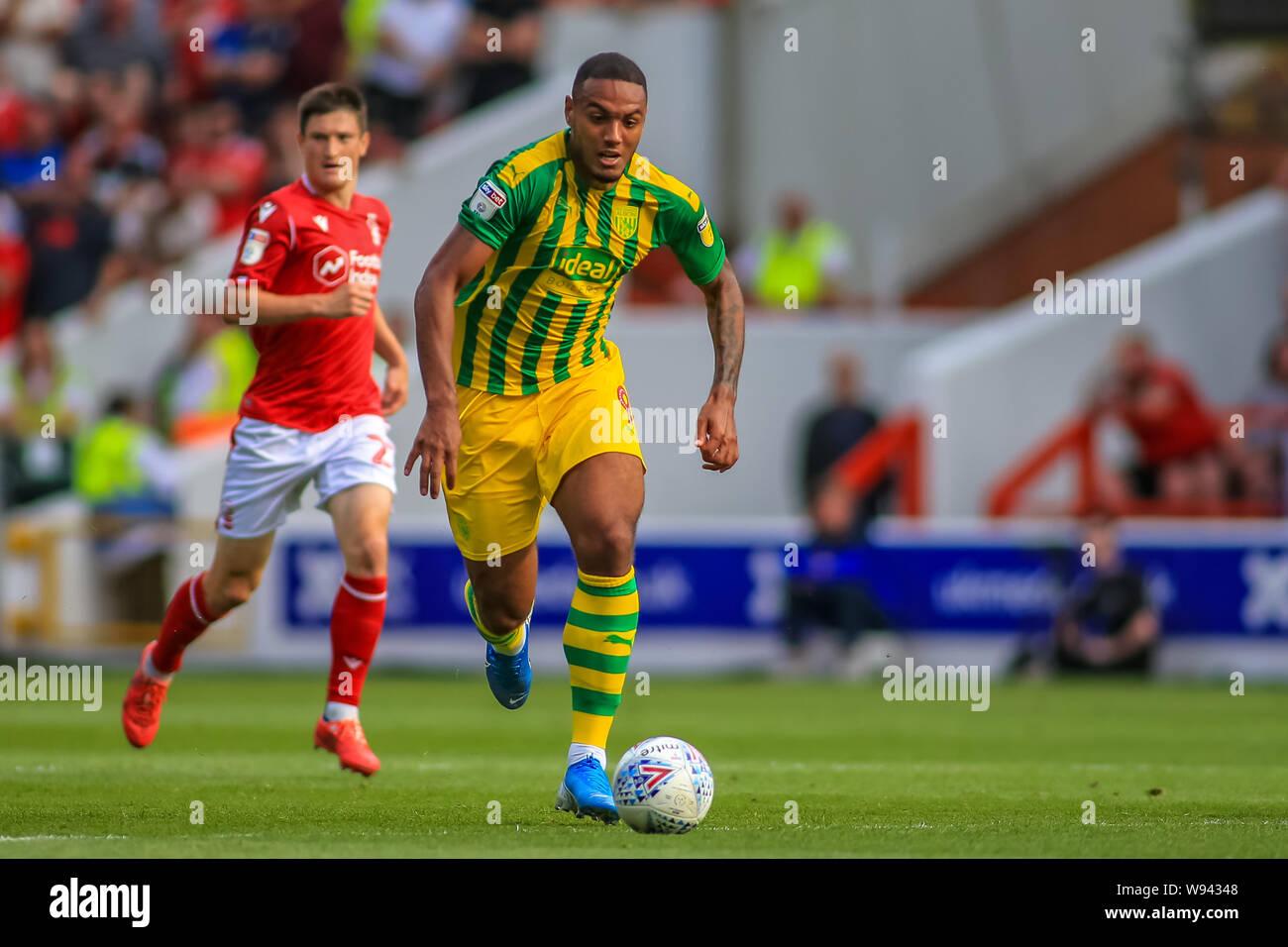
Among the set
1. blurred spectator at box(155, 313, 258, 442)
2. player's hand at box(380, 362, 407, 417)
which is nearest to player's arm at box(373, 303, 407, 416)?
player's hand at box(380, 362, 407, 417)

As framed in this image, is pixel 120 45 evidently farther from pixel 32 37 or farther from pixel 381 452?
pixel 381 452

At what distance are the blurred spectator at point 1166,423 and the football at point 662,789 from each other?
10190 mm

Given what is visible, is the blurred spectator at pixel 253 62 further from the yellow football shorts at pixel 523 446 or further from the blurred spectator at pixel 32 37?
the yellow football shorts at pixel 523 446

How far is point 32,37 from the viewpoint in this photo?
2244 centimetres

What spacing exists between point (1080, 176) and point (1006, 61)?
141cm

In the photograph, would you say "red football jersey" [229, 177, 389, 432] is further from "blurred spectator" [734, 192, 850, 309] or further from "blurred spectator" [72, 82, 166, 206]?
"blurred spectator" [72, 82, 166, 206]

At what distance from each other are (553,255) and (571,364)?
0.46 m

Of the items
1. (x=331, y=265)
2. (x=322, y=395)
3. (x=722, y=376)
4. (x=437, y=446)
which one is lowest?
(x=437, y=446)

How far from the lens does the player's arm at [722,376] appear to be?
718cm

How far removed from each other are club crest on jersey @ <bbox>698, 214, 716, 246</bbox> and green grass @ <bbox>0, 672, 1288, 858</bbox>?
80.0 inches

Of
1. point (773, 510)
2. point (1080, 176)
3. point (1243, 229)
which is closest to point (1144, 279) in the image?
point (1243, 229)

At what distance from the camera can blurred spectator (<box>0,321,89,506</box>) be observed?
17.8 metres
